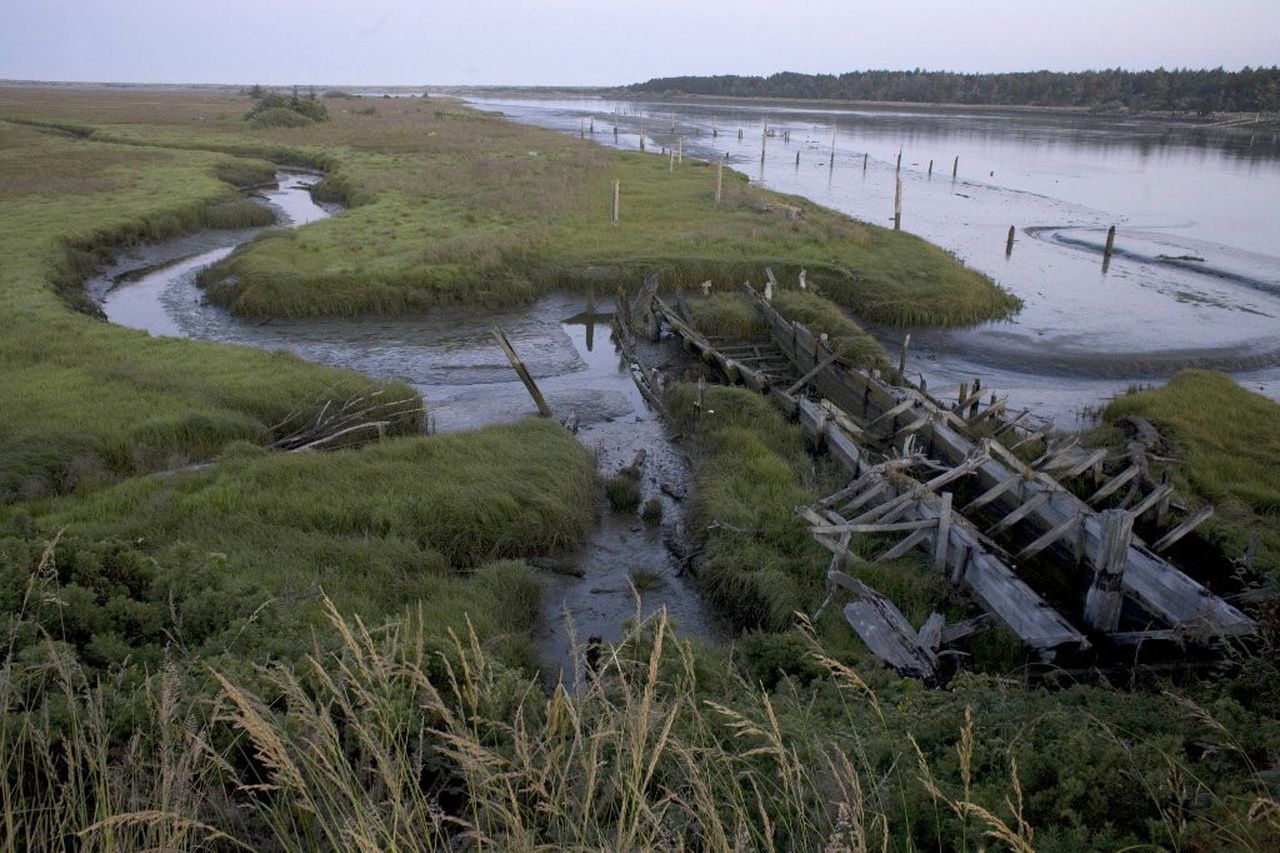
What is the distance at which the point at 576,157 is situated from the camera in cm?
5866

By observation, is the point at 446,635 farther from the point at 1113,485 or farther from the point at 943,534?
the point at 1113,485

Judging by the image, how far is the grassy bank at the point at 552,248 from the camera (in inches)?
1048

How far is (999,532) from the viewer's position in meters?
10.9

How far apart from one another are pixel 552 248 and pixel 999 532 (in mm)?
22755

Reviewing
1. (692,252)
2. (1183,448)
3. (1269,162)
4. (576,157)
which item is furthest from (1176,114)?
(1183,448)

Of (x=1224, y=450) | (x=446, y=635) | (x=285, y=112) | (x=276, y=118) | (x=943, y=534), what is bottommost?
(x=1224, y=450)

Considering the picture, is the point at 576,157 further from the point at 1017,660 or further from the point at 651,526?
the point at 1017,660

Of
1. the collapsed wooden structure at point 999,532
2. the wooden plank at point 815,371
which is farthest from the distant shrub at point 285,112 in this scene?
the collapsed wooden structure at point 999,532

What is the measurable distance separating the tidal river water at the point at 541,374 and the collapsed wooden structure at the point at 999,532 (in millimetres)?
2550

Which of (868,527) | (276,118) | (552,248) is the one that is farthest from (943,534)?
(276,118)

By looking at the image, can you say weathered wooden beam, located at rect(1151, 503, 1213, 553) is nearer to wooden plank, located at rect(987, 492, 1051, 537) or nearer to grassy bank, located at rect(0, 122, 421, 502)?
wooden plank, located at rect(987, 492, 1051, 537)

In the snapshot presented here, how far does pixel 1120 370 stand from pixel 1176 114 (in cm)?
13271

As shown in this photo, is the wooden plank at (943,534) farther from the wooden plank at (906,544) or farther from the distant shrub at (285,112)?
the distant shrub at (285,112)

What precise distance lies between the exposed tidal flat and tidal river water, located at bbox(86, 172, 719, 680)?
473 mm
